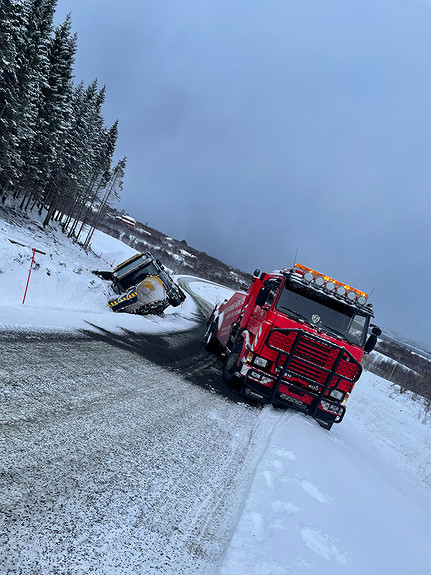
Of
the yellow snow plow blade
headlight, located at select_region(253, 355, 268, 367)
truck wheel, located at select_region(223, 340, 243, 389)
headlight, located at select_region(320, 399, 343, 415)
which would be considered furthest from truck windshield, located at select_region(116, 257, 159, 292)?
headlight, located at select_region(320, 399, 343, 415)

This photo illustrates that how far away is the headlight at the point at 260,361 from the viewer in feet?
22.1

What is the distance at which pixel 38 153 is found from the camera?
91.1 feet

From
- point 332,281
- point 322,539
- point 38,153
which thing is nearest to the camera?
point 322,539

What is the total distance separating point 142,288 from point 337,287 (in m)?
7.78

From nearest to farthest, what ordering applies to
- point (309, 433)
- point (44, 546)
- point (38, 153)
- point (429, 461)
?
point (44, 546)
point (309, 433)
point (429, 461)
point (38, 153)

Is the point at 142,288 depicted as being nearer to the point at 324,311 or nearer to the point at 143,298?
the point at 143,298

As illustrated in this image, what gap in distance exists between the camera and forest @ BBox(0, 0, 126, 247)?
70.8 feet

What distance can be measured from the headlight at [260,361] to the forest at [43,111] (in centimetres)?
2386

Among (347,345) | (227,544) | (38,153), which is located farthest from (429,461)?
(38,153)

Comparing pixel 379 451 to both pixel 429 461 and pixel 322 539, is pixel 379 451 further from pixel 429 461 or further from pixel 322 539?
pixel 322 539

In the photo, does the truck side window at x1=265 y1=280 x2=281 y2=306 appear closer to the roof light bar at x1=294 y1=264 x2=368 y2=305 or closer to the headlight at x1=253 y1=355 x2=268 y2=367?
the roof light bar at x1=294 y1=264 x2=368 y2=305

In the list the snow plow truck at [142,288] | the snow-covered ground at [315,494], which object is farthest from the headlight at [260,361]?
the snow plow truck at [142,288]

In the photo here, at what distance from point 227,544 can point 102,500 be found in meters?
1.09

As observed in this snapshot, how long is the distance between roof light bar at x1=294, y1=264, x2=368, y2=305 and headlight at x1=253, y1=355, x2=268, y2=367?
6.98ft
